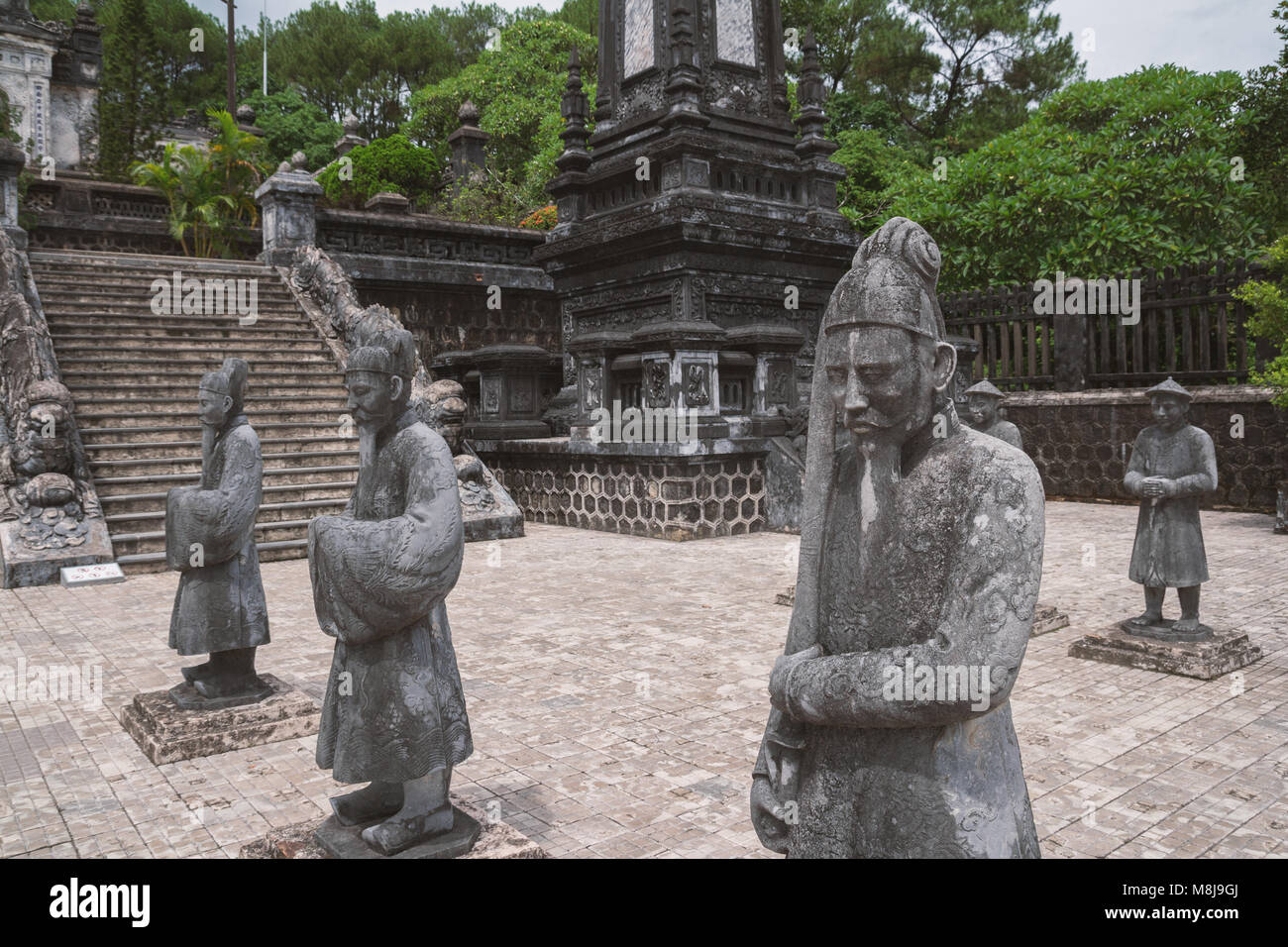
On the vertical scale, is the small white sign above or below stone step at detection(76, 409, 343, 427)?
below

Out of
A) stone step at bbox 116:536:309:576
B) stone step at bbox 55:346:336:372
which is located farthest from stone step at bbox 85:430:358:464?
stone step at bbox 55:346:336:372

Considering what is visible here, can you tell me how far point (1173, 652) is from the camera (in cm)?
586

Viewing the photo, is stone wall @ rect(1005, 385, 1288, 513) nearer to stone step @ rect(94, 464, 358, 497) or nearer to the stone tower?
the stone tower

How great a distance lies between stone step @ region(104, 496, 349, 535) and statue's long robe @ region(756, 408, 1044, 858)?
8.71 m

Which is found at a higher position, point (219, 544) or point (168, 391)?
point (168, 391)

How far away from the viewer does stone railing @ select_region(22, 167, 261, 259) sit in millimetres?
16281

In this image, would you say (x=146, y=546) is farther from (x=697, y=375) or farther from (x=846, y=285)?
(x=846, y=285)

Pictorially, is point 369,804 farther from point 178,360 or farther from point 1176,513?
point 178,360

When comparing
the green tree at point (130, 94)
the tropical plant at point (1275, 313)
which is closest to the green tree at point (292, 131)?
the green tree at point (130, 94)

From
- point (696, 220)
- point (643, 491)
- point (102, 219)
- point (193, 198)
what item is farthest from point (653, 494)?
point (102, 219)

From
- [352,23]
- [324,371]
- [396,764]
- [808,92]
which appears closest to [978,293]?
[808,92]

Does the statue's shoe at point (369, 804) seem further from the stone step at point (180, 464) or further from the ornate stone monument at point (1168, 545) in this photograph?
the stone step at point (180, 464)

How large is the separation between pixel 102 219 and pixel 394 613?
16905 millimetres

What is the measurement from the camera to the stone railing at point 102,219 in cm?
1628
